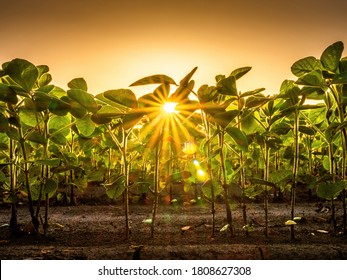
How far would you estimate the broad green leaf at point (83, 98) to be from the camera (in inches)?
53.1

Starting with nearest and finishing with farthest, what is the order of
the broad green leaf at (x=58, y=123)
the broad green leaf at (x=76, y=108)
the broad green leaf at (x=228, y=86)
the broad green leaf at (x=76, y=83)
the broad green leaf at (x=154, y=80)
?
the broad green leaf at (x=154, y=80)
the broad green leaf at (x=228, y=86)
the broad green leaf at (x=76, y=108)
the broad green leaf at (x=76, y=83)
the broad green leaf at (x=58, y=123)

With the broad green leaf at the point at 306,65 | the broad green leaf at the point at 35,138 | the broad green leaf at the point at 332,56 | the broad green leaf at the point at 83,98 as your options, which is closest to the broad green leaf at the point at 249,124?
the broad green leaf at the point at 306,65

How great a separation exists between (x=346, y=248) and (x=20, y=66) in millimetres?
1476

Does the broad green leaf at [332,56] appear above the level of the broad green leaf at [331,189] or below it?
above

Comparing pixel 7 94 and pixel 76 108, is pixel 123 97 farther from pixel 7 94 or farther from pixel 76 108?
pixel 7 94

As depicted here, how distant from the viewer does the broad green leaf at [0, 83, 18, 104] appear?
4.47ft

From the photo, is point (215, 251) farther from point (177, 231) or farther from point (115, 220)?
point (115, 220)

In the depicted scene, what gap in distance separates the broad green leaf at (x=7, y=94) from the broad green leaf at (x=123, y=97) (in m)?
0.39

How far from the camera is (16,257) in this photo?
1334 millimetres

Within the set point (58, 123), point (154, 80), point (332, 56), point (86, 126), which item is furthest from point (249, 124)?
point (58, 123)

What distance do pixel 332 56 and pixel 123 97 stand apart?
853mm

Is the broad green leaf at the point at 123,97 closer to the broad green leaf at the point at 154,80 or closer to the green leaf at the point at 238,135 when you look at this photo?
the broad green leaf at the point at 154,80

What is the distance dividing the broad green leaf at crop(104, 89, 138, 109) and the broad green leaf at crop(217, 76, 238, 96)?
34 cm
